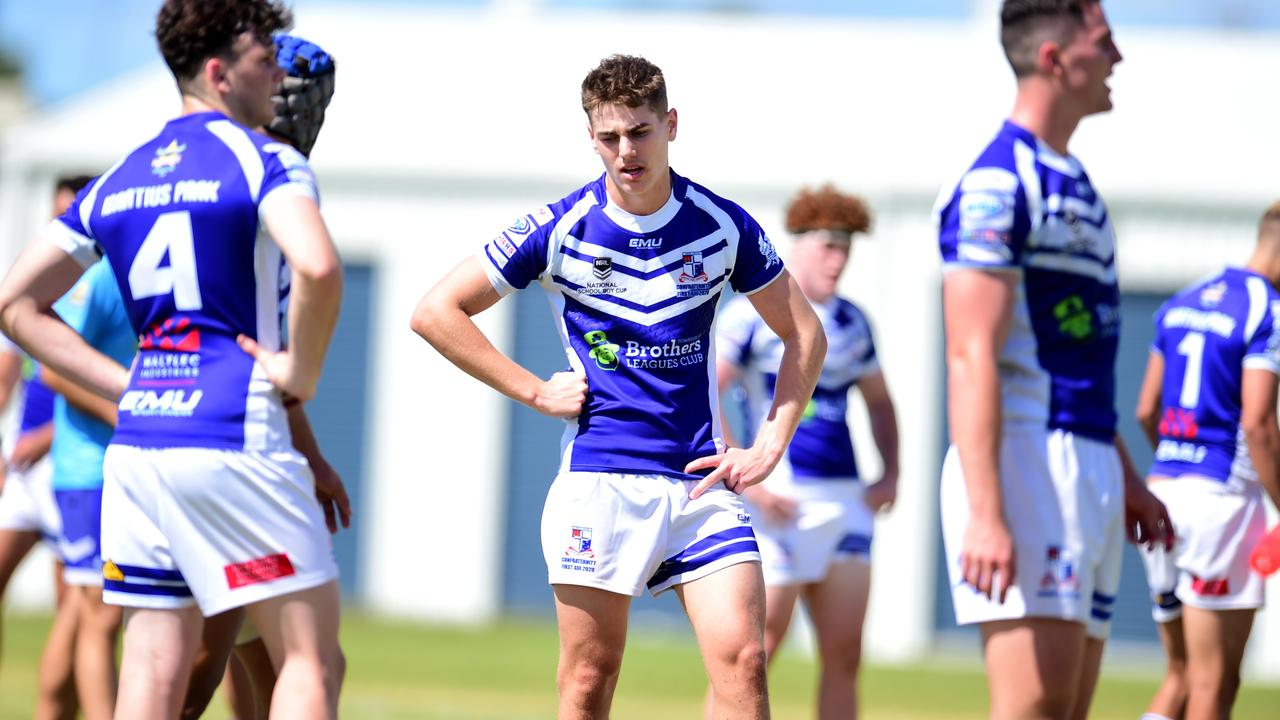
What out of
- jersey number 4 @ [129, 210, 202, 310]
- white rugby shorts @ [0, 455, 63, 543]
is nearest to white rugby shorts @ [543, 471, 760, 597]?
jersey number 4 @ [129, 210, 202, 310]

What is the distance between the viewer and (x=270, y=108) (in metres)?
4.70

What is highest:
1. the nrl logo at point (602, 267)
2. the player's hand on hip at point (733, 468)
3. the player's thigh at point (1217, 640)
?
the nrl logo at point (602, 267)

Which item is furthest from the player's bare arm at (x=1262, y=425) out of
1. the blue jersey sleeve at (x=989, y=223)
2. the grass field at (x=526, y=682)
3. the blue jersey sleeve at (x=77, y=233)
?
the blue jersey sleeve at (x=77, y=233)

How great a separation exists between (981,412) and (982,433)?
5 cm

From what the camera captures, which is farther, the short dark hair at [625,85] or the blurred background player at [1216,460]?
the blurred background player at [1216,460]

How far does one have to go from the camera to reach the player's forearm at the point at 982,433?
406 centimetres

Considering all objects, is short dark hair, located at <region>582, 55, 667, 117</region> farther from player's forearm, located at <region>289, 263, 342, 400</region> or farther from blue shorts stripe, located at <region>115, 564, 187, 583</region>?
blue shorts stripe, located at <region>115, 564, 187, 583</region>

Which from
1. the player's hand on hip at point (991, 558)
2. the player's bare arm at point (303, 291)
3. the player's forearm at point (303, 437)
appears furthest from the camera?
the player's forearm at point (303, 437)

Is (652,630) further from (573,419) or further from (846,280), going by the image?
(573,419)

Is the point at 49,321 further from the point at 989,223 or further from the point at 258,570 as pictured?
the point at 989,223

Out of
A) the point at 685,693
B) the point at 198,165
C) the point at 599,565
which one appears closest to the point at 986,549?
the point at 599,565

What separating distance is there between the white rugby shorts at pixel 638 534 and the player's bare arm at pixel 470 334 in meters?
0.24

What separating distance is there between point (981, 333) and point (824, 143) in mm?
13606

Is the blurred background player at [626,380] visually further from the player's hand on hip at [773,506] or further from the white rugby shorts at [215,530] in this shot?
the player's hand on hip at [773,506]
